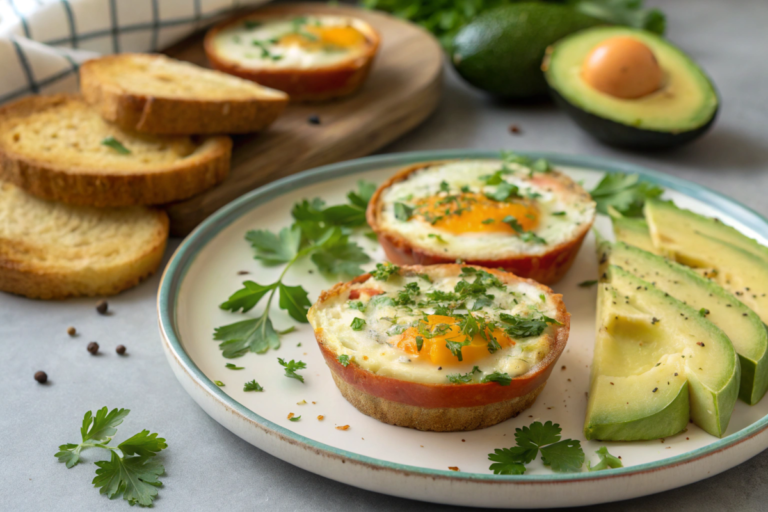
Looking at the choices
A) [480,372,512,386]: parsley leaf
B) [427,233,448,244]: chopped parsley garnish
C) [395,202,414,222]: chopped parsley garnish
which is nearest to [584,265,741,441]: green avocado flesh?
[480,372,512,386]: parsley leaf

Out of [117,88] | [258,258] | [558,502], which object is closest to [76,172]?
[117,88]

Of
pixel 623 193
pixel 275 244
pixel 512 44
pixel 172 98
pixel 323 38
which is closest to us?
pixel 275 244

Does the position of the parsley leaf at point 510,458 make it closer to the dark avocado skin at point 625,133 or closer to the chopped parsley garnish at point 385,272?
the chopped parsley garnish at point 385,272

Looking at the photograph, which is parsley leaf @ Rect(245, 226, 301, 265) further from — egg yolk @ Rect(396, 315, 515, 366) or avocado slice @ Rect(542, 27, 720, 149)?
avocado slice @ Rect(542, 27, 720, 149)

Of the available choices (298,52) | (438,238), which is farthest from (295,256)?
(298,52)

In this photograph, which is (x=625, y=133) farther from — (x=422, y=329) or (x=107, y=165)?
(x=107, y=165)
